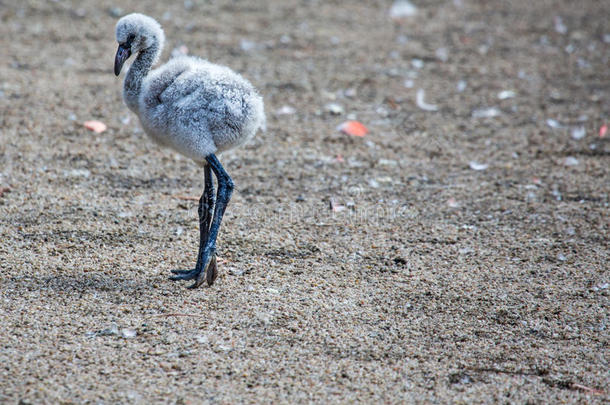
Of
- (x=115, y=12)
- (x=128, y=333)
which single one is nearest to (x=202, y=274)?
(x=128, y=333)

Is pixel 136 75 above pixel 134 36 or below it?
below

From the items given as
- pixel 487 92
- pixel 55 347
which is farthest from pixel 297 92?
pixel 55 347

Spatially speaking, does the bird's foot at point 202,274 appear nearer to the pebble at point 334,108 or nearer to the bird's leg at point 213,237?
the bird's leg at point 213,237

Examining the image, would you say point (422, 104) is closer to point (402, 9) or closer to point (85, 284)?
point (402, 9)

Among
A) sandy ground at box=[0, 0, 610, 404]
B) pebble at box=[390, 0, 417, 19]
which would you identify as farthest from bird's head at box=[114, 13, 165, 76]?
pebble at box=[390, 0, 417, 19]

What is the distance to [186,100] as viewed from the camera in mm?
4125

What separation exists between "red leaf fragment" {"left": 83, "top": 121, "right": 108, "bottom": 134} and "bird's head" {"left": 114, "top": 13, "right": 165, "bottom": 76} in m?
2.23

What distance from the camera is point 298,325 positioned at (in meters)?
4.03

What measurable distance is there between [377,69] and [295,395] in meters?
5.68

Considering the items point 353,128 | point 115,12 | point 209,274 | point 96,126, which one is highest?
point 115,12

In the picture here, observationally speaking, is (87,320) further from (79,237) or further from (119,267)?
(79,237)

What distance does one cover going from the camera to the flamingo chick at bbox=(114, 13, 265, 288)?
162 inches

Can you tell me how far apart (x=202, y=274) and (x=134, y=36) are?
1.57 m

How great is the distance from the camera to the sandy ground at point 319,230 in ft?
11.9
